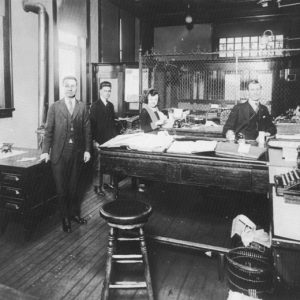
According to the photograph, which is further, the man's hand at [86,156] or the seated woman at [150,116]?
the seated woman at [150,116]

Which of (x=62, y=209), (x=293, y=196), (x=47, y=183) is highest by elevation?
(x=293, y=196)

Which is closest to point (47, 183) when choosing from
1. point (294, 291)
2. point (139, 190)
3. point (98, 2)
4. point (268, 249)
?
point (139, 190)

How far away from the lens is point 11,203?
372cm

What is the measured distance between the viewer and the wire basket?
2.43 meters

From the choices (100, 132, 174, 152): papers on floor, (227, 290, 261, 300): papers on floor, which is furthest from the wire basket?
(100, 132, 174, 152): papers on floor

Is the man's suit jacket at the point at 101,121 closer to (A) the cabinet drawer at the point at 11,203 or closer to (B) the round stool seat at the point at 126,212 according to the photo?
(A) the cabinet drawer at the point at 11,203

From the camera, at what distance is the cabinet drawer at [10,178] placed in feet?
12.0

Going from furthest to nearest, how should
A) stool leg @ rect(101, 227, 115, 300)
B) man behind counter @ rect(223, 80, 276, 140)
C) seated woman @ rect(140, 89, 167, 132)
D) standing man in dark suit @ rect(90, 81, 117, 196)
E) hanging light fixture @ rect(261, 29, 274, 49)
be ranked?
hanging light fixture @ rect(261, 29, 274, 49) < standing man in dark suit @ rect(90, 81, 117, 196) < seated woman @ rect(140, 89, 167, 132) < man behind counter @ rect(223, 80, 276, 140) < stool leg @ rect(101, 227, 115, 300)

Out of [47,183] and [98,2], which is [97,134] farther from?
[98,2]

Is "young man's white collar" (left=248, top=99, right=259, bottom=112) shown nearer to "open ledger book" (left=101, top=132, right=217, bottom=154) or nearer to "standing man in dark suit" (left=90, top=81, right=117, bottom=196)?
"open ledger book" (left=101, top=132, right=217, bottom=154)

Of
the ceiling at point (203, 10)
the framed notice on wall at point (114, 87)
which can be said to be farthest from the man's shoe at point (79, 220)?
the ceiling at point (203, 10)

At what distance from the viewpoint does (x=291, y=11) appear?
10.1 meters

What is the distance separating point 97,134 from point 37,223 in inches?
67.1

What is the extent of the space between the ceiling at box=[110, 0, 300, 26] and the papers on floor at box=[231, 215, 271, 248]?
315 inches
